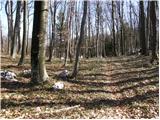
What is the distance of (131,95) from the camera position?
43.8 ft

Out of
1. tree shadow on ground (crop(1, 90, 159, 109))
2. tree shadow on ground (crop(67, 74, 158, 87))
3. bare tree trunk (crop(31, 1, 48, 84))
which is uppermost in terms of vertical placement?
bare tree trunk (crop(31, 1, 48, 84))

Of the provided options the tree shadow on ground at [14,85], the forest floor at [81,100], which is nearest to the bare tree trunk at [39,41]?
the tree shadow on ground at [14,85]

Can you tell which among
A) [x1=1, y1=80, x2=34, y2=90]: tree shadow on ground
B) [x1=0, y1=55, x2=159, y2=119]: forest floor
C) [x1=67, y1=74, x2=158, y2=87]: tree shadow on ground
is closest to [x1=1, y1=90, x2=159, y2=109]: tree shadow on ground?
[x1=0, y1=55, x2=159, y2=119]: forest floor

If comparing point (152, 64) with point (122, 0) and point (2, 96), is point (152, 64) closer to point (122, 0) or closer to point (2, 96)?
point (2, 96)

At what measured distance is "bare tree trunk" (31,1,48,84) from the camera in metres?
13.8

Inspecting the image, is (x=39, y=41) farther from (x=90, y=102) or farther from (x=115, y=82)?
(x=115, y=82)

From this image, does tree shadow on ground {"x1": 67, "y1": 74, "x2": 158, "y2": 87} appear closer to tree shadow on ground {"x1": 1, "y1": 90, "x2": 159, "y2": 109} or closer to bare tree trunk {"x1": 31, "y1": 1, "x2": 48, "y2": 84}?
bare tree trunk {"x1": 31, "y1": 1, "x2": 48, "y2": 84}

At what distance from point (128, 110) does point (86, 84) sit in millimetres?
5098

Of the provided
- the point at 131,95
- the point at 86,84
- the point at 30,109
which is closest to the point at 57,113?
the point at 30,109

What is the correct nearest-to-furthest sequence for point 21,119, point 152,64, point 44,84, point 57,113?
point 21,119
point 57,113
point 44,84
point 152,64

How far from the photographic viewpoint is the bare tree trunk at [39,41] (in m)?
13.8

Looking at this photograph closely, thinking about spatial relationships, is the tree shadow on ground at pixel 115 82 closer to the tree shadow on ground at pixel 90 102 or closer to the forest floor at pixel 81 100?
the forest floor at pixel 81 100

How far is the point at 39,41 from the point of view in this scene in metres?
13.8

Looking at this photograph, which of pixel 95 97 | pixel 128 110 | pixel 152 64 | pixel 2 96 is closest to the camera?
pixel 128 110
